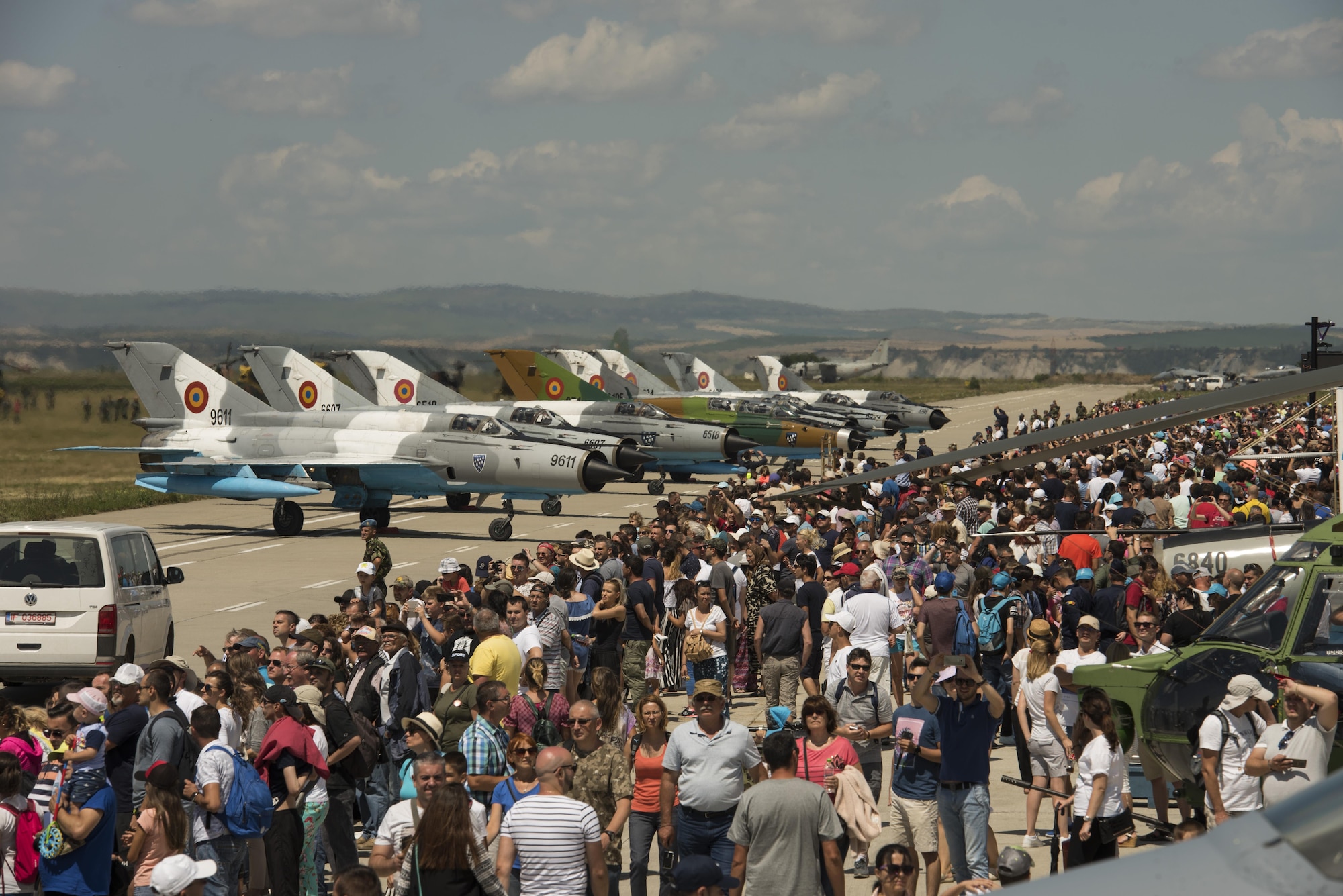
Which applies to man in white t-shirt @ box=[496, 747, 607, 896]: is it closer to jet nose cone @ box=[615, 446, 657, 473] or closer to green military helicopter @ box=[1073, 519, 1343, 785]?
green military helicopter @ box=[1073, 519, 1343, 785]

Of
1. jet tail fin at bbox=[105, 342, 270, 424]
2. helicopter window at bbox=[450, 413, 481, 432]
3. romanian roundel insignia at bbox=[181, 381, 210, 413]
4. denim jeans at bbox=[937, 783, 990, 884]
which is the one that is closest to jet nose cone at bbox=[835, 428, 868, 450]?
helicopter window at bbox=[450, 413, 481, 432]

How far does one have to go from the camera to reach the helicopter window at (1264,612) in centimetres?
830

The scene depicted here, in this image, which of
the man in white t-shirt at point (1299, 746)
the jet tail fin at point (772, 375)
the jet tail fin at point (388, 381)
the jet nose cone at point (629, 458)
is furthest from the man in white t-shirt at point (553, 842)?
the jet tail fin at point (772, 375)

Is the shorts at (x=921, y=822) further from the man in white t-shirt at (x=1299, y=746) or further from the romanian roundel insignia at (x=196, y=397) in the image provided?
the romanian roundel insignia at (x=196, y=397)

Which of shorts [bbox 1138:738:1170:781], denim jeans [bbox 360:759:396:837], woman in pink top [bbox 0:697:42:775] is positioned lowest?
denim jeans [bbox 360:759:396:837]

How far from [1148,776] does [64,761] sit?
259 inches

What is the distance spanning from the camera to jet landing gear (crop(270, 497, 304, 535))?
2900cm

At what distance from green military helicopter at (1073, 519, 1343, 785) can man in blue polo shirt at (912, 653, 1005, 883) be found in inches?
51.9

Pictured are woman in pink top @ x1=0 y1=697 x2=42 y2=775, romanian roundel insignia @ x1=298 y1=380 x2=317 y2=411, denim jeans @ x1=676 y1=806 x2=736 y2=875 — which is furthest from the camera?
romanian roundel insignia @ x1=298 y1=380 x2=317 y2=411

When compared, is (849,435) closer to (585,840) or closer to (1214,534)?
(1214,534)

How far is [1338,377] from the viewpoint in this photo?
13.6 ft

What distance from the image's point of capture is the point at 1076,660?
9125 mm

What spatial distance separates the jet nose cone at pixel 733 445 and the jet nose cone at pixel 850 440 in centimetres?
317

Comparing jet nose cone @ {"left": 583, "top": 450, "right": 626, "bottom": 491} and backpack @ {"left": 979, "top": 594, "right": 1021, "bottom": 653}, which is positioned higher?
backpack @ {"left": 979, "top": 594, "right": 1021, "bottom": 653}
